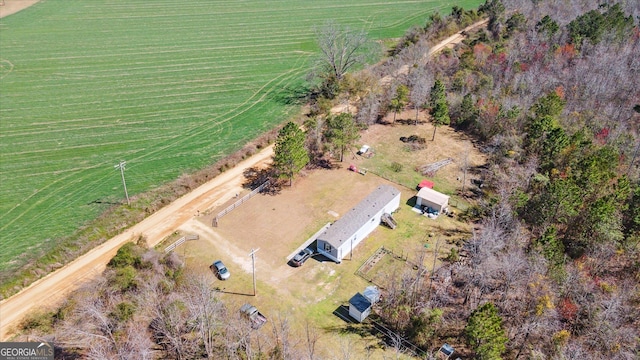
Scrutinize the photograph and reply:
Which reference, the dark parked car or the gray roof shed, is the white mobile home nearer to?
the dark parked car

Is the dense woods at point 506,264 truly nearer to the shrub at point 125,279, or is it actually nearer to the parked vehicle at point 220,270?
the shrub at point 125,279

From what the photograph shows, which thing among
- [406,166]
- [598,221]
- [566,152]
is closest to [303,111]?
[406,166]

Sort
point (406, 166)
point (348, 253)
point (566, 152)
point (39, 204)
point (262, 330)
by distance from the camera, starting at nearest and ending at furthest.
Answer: point (262, 330)
point (348, 253)
point (39, 204)
point (566, 152)
point (406, 166)

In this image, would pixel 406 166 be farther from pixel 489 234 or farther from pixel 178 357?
pixel 178 357

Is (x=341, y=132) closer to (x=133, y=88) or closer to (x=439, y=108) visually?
(x=439, y=108)

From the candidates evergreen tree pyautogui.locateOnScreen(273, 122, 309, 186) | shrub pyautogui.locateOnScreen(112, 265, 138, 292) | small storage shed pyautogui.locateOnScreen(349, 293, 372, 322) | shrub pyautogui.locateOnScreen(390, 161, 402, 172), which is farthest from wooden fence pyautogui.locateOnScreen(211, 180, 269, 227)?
small storage shed pyautogui.locateOnScreen(349, 293, 372, 322)

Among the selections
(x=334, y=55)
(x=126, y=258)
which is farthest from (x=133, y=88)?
(x=126, y=258)
